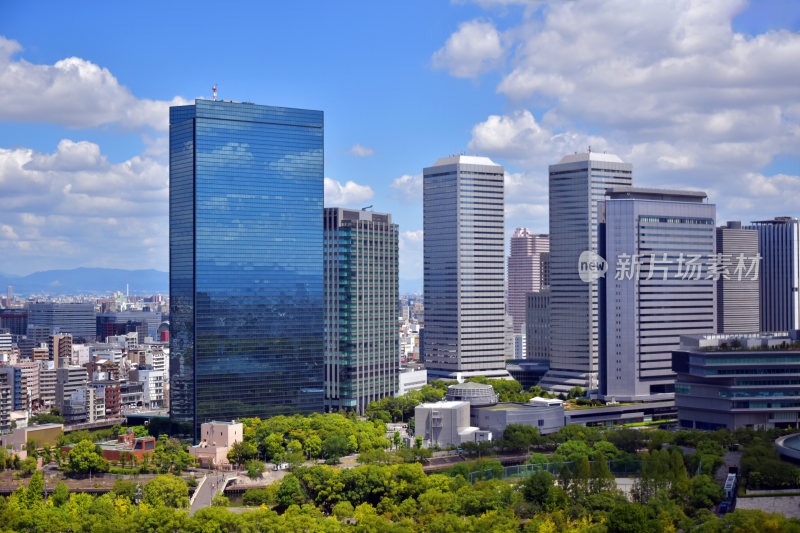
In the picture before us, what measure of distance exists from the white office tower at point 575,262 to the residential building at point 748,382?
34.7 m

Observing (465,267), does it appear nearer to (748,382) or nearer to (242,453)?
(748,382)

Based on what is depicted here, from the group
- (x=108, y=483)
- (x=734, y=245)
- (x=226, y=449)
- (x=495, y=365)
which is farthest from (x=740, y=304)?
(x=108, y=483)

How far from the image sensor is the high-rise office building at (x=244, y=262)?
310 feet

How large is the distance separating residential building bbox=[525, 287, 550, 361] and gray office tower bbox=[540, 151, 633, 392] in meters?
16.5

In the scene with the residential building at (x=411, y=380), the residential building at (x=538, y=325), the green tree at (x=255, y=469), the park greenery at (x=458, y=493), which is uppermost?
the residential building at (x=538, y=325)

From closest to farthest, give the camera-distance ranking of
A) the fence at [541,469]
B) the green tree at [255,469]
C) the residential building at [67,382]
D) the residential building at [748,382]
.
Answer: the fence at [541,469], the green tree at [255,469], the residential building at [748,382], the residential building at [67,382]

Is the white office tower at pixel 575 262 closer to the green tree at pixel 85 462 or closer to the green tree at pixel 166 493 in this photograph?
the green tree at pixel 85 462

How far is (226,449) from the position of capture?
3391 inches

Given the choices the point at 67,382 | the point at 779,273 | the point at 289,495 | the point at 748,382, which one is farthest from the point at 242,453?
the point at 779,273

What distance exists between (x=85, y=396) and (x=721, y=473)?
77.2 metres

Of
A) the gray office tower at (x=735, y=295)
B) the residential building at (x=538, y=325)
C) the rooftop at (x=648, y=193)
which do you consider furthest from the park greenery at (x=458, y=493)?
the gray office tower at (x=735, y=295)

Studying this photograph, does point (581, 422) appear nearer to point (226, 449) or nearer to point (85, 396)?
point (226, 449)

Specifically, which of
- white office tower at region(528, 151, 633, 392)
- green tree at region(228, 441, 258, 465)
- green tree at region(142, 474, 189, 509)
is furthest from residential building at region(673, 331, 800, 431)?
green tree at region(142, 474, 189, 509)

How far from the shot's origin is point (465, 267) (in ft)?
422
